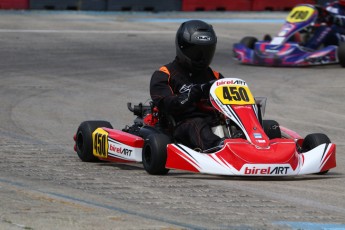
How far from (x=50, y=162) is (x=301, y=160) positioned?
1.93 m

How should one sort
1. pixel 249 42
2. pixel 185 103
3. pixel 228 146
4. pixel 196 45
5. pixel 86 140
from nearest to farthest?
pixel 228 146 < pixel 185 103 < pixel 196 45 < pixel 86 140 < pixel 249 42

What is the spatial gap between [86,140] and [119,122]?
2.57m

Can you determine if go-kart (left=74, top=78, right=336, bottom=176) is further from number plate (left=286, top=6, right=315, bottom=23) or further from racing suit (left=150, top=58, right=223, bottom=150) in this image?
number plate (left=286, top=6, right=315, bottom=23)

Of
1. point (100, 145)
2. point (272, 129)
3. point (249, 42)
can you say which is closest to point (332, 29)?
point (249, 42)

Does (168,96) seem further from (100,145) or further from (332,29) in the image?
(332,29)

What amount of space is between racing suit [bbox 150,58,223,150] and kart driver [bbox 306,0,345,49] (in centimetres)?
868

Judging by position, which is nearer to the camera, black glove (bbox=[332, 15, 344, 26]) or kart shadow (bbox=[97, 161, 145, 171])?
kart shadow (bbox=[97, 161, 145, 171])

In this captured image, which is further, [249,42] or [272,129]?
[249,42]

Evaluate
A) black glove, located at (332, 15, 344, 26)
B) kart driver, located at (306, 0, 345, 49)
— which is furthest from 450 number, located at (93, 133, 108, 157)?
black glove, located at (332, 15, 344, 26)

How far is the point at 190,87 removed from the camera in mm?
8562

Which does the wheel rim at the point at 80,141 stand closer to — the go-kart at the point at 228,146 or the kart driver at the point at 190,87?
the go-kart at the point at 228,146

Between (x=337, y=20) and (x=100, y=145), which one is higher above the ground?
(x=100, y=145)

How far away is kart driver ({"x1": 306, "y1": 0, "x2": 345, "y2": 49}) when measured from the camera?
17.2m

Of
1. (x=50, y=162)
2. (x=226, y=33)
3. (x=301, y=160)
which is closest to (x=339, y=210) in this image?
(x=301, y=160)
